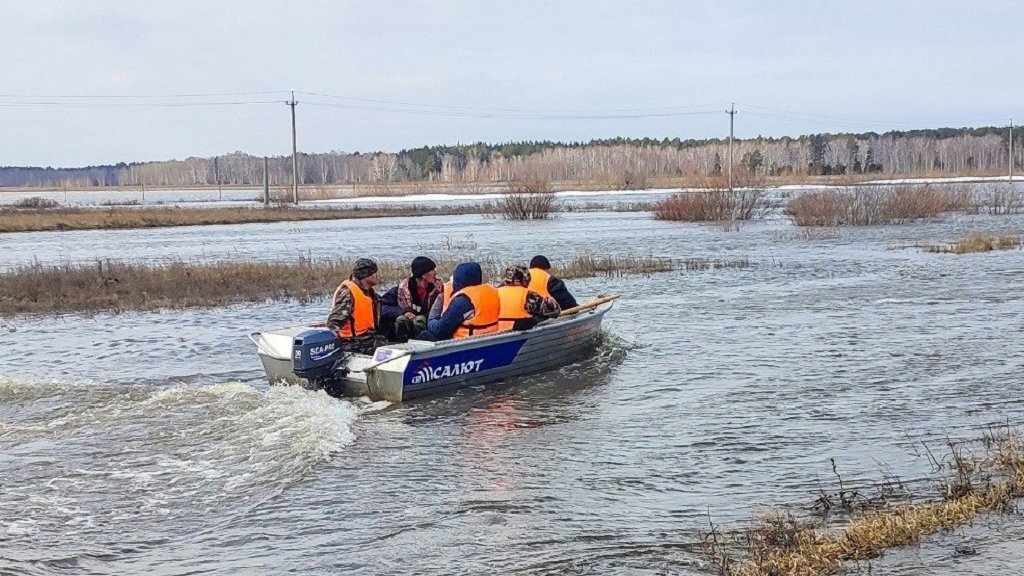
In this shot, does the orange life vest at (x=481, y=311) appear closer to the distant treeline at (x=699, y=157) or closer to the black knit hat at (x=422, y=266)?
the black knit hat at (x=422, y=266)

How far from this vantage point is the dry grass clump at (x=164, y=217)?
5122 centimetres

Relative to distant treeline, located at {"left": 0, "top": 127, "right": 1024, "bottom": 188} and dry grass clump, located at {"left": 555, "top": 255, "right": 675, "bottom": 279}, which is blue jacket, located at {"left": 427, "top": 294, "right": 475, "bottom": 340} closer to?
dry grass clump, located at {"left": 555, "top": 255, "right": 675, "bottom": 279}

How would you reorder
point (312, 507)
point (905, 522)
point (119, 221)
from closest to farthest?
point (905, 522) < point (312, 507) < point (119, 221)

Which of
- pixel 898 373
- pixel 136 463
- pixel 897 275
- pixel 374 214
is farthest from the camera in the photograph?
pixel 374 214

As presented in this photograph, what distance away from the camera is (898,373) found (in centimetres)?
1319

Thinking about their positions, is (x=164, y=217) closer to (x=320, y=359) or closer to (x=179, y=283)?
(x=179, y=283)

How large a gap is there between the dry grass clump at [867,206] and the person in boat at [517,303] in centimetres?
3134

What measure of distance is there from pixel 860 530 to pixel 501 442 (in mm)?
4215

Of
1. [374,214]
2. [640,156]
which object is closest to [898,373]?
[374,214]

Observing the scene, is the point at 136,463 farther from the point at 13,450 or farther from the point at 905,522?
the point at 905,522

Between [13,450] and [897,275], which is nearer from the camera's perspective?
[13,450]

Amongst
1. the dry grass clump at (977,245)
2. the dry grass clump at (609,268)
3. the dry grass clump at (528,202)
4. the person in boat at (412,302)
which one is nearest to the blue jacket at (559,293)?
the person in boat at (412,302)

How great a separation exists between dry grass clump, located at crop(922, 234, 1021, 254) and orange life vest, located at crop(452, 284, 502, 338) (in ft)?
68.1

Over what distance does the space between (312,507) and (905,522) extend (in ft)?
13.7
